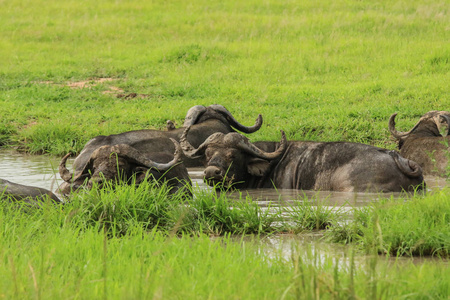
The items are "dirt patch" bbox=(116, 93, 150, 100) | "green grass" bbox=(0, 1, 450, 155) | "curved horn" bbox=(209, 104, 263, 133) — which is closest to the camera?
"curved horn" bbox=(209, 104, 263, 133)

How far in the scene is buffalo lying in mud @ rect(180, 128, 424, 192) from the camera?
9.05 meters

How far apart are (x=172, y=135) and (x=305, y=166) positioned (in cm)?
246

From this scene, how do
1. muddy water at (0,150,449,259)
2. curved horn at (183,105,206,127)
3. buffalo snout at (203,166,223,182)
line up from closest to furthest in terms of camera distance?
muddy water at (0,150,449,259)
buffalo snout at (203,166,223,182)
curved horn at (183,105,206,127)

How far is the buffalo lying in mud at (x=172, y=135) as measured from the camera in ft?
32.8

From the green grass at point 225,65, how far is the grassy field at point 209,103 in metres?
0.07

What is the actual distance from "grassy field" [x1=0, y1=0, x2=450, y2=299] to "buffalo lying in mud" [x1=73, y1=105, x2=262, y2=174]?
107 cm

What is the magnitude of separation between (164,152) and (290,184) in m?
1.83

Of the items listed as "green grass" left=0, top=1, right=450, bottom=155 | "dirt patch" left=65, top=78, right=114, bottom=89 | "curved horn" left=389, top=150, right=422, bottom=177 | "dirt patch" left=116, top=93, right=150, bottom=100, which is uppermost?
"curved horn" left=389, top=150, right=422, bottom=177

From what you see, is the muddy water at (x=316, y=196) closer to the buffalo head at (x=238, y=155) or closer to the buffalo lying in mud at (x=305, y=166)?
the buffalo lying in mud at (x=305, y=166)

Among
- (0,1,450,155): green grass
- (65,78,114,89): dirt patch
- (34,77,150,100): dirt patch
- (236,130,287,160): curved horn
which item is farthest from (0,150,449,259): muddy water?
(65,78,114,89): dirt patch

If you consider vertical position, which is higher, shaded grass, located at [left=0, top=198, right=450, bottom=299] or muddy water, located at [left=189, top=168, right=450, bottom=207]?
shaded grass, located at [left=0, top=198, right=450, bottom=299]

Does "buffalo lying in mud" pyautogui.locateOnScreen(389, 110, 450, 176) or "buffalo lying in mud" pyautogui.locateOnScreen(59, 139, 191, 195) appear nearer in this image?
"buffalo lying in mud" pyautogui.locateOnScreen(59, 139, 191, 195)

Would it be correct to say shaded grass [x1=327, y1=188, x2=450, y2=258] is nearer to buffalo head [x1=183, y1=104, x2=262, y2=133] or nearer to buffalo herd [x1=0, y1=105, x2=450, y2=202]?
buffalo herd [x1=0, y1=105, x2=450, y2=202]

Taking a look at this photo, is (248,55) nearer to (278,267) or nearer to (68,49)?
(68,49)
